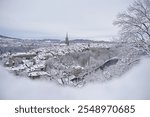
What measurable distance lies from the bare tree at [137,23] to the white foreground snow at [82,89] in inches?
8.2

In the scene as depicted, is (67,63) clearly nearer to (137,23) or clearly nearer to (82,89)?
(82,89)

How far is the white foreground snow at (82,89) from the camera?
206 cm

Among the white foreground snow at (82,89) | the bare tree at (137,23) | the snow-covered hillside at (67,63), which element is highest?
the bare tree at (137,23)

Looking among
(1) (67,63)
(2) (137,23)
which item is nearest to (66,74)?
(1) (67,63)

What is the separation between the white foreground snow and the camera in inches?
81.0

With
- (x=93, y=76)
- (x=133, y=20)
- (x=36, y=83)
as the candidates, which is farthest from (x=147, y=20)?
(x=36, y=83)

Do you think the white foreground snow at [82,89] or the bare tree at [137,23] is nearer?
the white foreground snow at [82,89]

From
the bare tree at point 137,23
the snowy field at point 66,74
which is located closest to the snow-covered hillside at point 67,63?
the snowy field at point 66,74

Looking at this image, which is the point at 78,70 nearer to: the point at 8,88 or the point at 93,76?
the point at 93,76

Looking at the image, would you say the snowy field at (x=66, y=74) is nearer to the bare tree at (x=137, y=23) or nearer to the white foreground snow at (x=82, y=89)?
the white foreground snow at (x=82, y=89)

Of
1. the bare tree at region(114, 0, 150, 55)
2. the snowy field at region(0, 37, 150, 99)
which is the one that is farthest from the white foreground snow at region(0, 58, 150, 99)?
the bare tree at region(114, 0, 150, 55)

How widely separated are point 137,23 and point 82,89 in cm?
82

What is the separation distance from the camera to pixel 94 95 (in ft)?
6.79

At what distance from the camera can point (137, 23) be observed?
7.22 feet
